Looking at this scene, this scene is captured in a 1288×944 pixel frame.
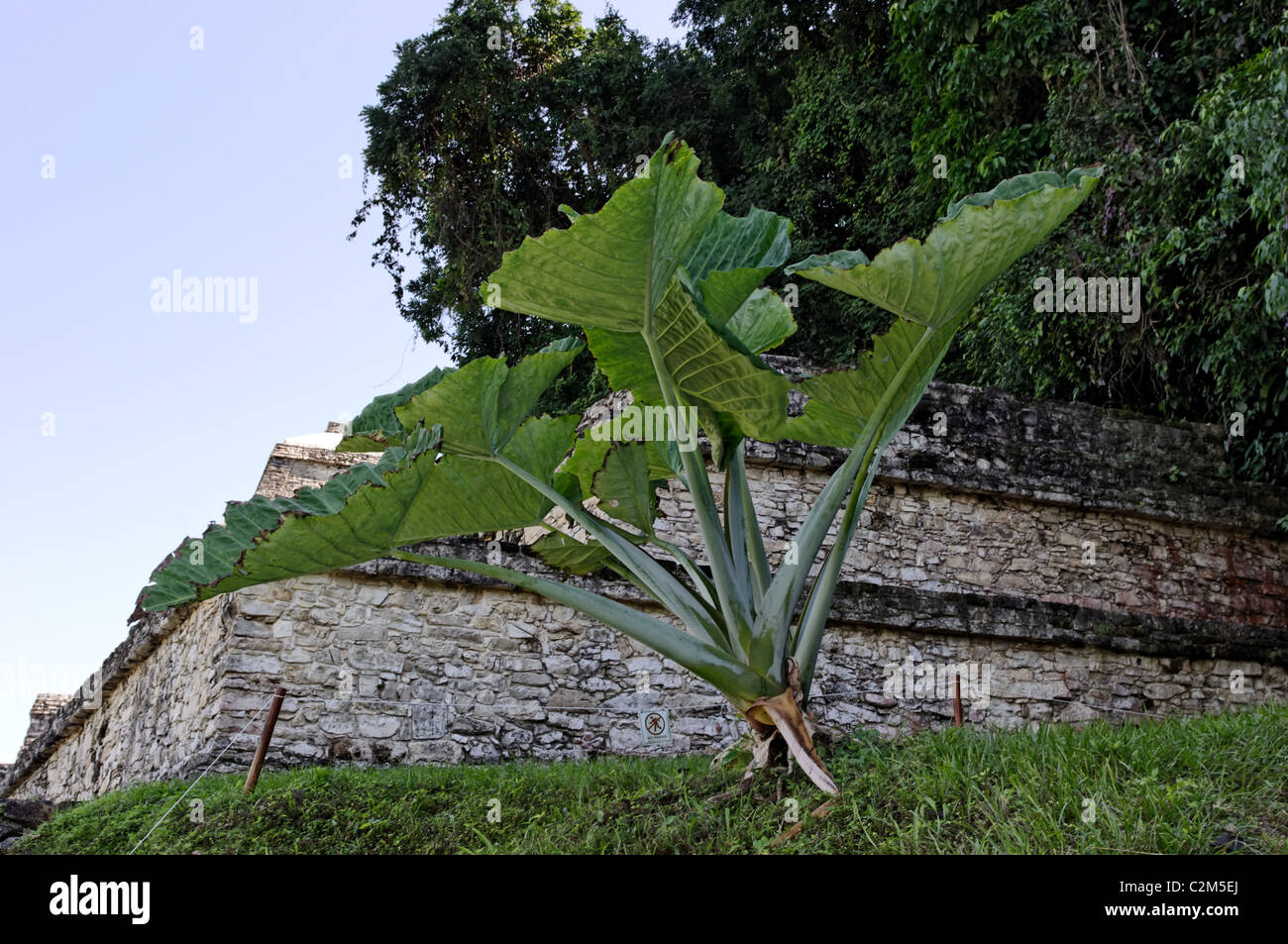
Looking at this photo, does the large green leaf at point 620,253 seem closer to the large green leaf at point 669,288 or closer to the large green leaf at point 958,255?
the large green leaf at point 669,288

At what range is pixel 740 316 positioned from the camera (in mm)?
4605

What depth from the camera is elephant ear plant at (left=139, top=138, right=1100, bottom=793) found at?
3.82 meters


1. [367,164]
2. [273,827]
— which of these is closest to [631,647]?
[273,827]

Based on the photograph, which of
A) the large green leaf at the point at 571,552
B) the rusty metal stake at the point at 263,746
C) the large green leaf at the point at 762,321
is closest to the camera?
the large green leaf at the point at 762,321

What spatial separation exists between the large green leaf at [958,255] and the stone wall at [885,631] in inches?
143

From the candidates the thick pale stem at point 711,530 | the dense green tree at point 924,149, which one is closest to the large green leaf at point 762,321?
the thick pale stem at point 711,530

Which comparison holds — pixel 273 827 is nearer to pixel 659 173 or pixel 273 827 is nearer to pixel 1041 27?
pixel 659 173

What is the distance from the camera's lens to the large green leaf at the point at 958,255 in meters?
3.78

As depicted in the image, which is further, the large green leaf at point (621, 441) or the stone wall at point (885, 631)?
the stone wall at point (885, 631)

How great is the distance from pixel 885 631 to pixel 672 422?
3718mm
